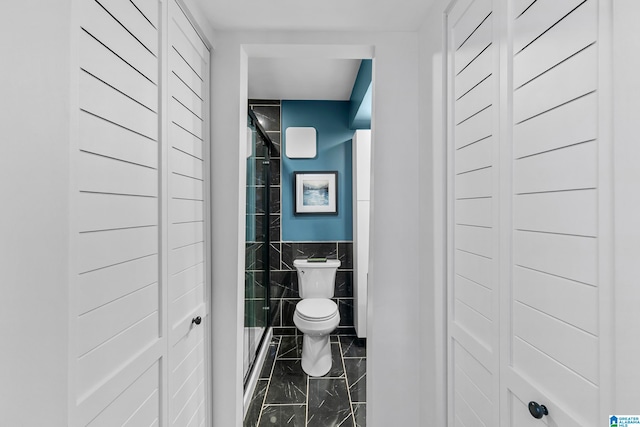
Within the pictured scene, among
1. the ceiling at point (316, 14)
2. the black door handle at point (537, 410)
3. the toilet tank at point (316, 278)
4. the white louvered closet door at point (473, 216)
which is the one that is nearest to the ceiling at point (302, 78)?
the ceiling at point (316, 14)

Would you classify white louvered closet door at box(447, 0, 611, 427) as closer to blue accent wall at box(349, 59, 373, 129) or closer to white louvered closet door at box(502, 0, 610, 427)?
white louvered closet door at box(502, 0, 610, 427)

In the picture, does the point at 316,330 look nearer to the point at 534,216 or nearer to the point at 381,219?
the point at 381,219

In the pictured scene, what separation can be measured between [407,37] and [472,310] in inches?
48.0

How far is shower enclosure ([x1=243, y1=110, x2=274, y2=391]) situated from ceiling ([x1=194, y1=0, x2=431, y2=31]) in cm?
86

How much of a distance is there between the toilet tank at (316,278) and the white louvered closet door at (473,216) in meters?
2.03

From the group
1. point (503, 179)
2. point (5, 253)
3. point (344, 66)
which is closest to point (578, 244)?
point (503, 179)

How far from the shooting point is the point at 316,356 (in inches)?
106

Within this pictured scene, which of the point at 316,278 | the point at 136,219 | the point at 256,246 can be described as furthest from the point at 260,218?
the point at 136,219

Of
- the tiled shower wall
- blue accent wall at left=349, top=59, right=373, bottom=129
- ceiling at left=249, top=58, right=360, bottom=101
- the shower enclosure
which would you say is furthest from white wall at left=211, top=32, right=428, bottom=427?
the tiled shower wall

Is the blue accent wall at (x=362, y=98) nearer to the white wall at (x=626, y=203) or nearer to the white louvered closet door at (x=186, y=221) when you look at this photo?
the white louvered closet door at (x=186, y=221)

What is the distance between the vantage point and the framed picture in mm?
3482

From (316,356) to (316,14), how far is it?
2.38 meters

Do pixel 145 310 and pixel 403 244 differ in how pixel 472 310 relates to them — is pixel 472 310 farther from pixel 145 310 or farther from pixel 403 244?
pixel 145 310

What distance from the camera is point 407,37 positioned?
5.02 feet
